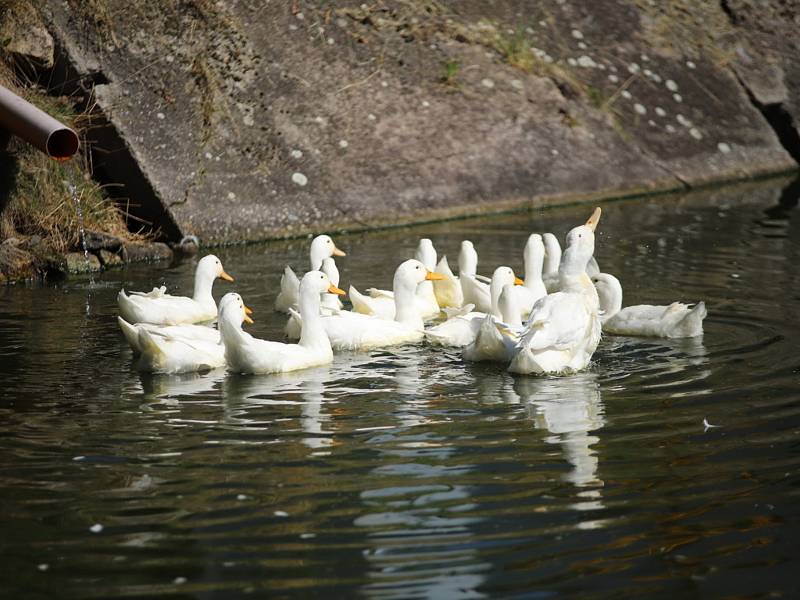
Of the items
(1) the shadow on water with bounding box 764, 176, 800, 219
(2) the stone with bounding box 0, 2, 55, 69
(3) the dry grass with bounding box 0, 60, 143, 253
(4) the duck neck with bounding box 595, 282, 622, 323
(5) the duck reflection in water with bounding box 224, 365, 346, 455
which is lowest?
(5) the duck reflection in water with bounding box 224, 365, 346, 455

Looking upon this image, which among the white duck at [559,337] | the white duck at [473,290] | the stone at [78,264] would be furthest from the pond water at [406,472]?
the stone at [78,264]

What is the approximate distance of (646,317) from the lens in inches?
316

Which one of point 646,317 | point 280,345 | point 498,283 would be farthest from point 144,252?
point 646,317

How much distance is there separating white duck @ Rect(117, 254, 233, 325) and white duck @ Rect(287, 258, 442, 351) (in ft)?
2.83

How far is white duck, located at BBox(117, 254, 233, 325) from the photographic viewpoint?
8.28m

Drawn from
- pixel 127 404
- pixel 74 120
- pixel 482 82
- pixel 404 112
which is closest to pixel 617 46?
pixel 482 82

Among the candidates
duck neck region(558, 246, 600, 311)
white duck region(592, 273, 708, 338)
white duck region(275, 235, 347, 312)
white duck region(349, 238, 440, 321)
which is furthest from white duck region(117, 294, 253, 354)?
white duck region(592, 273, 708, 338)

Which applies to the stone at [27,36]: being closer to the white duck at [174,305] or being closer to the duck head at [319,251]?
the white duck at [174,305]

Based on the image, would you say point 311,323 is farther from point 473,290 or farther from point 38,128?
point 38,128

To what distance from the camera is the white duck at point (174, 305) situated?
27.2 ft

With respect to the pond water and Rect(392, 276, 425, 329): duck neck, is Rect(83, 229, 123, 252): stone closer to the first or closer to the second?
the pond water

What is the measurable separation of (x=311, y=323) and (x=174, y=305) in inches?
57.3

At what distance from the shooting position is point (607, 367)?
718 centimetres

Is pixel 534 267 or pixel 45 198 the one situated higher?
pixel 45 198
